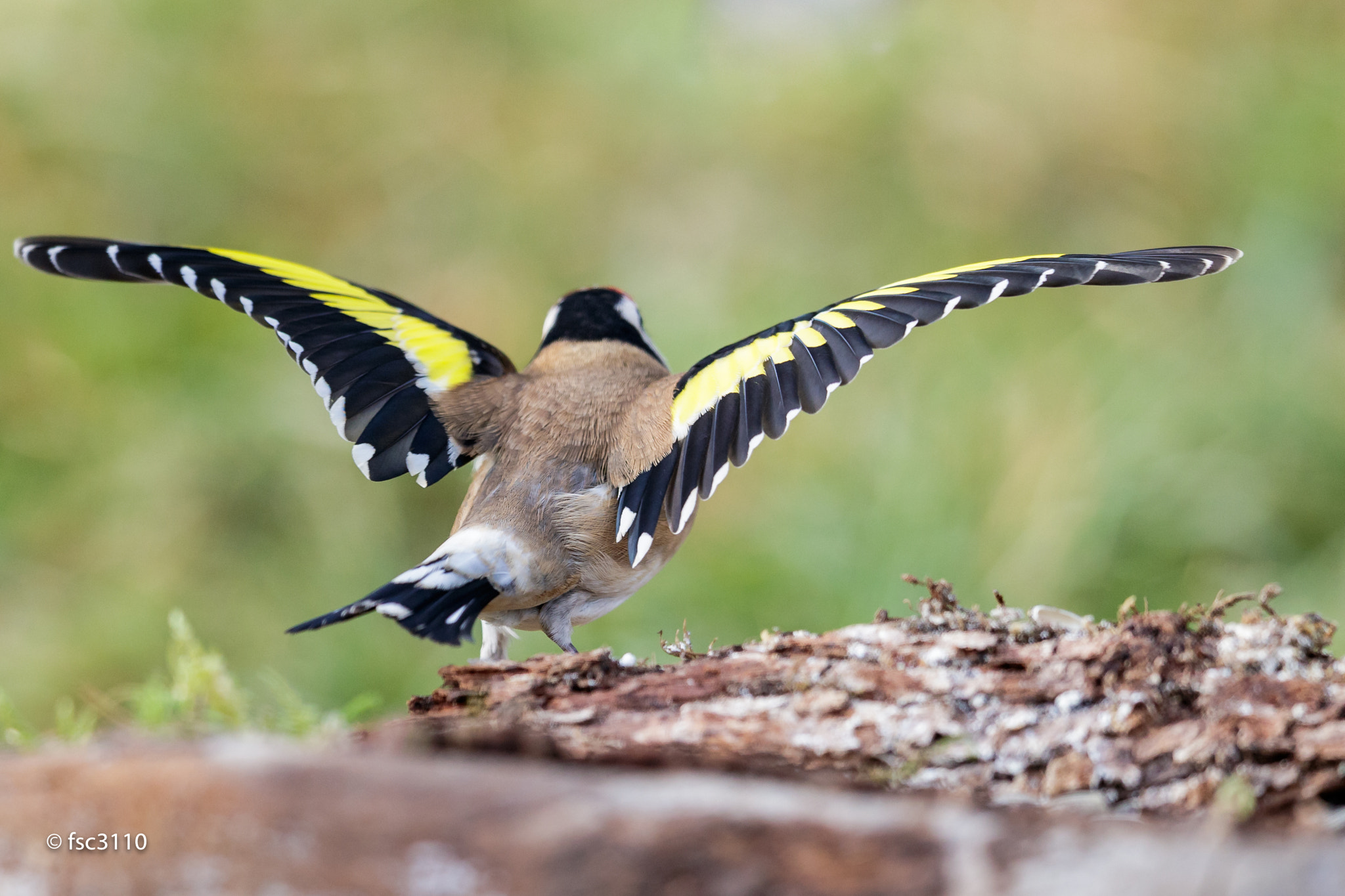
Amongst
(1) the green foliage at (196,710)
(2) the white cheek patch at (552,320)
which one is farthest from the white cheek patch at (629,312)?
(1) the green foliage at (196,710)

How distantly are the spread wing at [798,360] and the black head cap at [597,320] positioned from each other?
1.08 meters

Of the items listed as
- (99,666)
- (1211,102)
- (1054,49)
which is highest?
(1054,49)

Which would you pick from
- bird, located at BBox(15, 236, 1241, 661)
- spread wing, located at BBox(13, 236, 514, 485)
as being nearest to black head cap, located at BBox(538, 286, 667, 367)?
bird, located at BBox(15, 236, 1241, 661)

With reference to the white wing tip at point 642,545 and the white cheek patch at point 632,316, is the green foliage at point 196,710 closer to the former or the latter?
the white wing tip at point 642,545

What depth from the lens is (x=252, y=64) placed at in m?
9.70

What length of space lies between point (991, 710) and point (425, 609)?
1802mm

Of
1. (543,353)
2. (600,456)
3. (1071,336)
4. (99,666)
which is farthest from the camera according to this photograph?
(1071,336)

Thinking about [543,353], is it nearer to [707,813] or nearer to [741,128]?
[707,813]

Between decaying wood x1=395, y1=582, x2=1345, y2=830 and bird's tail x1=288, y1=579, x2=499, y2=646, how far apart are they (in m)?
0.47

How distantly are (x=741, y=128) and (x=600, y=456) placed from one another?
20.7ft

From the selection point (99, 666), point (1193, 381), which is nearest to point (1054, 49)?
point (1193, 381)

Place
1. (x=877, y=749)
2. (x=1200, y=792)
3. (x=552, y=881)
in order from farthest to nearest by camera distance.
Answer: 1. (x=877, y=749)
2. (x=1200, y=792)
3. (x=552, y=881)

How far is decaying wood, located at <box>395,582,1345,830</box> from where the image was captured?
2434mm

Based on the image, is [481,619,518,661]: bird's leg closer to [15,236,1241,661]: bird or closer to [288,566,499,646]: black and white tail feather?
[15,236,1241,661]: bird
